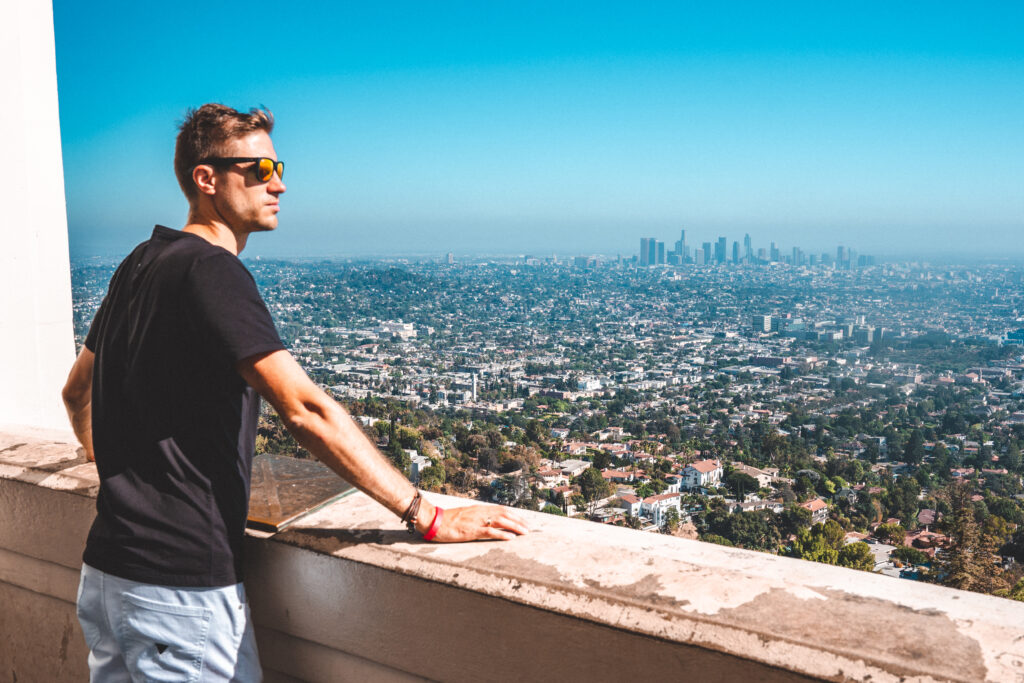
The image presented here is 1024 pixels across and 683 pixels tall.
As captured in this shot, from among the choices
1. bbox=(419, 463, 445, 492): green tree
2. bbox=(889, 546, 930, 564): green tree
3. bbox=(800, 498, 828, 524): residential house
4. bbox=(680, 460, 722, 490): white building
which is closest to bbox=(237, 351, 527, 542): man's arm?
bbox=(889, 546, 930, 564): green tree

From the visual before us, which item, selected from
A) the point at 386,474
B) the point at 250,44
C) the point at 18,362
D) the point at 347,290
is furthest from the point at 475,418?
the point at 250,44

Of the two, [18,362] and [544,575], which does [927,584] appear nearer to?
[544,575]

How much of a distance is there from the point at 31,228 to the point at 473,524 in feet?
7.02

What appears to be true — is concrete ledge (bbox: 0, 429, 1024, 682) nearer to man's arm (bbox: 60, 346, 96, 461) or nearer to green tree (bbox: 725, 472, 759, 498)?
man's arm (bbox: 60, 346, 96, 461)

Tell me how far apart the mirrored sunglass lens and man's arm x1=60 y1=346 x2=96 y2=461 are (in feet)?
1.74

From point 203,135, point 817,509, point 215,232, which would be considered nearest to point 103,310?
point 215,232

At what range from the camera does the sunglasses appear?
1.21 m

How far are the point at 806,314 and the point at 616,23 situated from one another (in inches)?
1575

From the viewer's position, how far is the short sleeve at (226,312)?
102 centimetres

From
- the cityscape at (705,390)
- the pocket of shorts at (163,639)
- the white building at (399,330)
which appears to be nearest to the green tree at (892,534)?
the cityscape at (705,390)

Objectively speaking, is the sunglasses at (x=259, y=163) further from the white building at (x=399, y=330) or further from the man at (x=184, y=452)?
the white building at (x=399, y=330)

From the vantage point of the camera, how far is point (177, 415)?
3.57 feet

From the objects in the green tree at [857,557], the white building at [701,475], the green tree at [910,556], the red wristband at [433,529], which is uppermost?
the red wristband at [433,529]

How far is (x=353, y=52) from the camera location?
162ft
